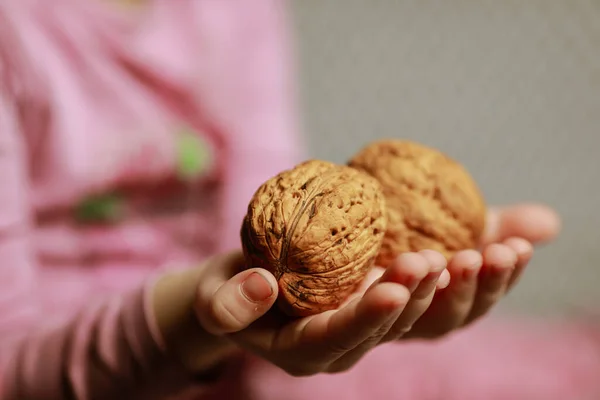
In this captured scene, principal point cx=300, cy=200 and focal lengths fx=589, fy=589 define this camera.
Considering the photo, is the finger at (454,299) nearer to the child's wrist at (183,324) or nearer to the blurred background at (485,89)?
the child's wrist at (183,324)

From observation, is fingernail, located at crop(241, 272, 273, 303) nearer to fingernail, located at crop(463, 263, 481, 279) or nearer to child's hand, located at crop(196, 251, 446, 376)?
child's hand, located at crop(196, 251, 446, 376)

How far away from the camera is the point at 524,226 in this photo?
20.5 inches

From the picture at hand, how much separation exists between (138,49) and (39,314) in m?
0.35

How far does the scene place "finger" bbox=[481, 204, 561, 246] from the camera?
20.4 inches

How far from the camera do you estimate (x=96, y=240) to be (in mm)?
729

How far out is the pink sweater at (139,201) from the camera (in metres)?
0.55

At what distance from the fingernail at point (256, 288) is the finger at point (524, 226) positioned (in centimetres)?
25

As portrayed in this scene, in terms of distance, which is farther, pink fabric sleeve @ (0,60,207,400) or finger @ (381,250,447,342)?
pink fabric sleeve @ (0,60,207,400)

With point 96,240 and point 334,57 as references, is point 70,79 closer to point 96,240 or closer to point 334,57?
point 96,240

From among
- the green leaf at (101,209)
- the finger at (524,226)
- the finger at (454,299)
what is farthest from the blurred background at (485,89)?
the finger at (454,299)

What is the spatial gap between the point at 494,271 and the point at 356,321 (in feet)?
0.35

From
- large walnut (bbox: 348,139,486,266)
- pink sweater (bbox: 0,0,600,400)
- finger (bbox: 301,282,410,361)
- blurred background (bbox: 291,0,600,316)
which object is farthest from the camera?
blurred background (bbox: 291,0,600,316)

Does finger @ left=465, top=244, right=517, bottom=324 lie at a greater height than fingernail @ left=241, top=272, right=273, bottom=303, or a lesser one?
lesser

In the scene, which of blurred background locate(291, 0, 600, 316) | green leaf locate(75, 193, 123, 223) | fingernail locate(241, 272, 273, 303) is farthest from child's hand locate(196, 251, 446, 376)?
blurred background locate(291, 0, 600, 316)
